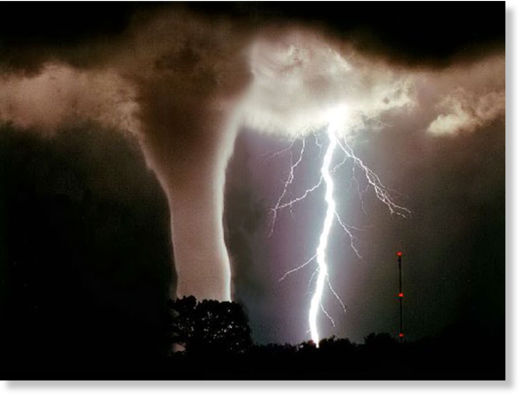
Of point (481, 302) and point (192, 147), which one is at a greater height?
point (192, 147)

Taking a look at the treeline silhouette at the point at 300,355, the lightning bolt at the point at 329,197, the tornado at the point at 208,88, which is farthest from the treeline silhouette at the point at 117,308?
the lightning bolt at the point at 329,197

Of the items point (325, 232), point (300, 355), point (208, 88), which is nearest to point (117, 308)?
point (300, 355)

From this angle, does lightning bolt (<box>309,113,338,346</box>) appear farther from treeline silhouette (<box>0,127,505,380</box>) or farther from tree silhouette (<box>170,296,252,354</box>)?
tree silhouette (<box>170,296,252,354</box>)

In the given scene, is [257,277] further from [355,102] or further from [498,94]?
[498,94]

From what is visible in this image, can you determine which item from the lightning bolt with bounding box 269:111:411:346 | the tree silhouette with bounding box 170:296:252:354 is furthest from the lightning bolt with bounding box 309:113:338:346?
the tree silhouette with bounding box 170:296:252:354

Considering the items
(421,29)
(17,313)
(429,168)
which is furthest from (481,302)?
(17,313)

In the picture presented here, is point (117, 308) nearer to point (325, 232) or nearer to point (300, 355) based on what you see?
point (300, 355)

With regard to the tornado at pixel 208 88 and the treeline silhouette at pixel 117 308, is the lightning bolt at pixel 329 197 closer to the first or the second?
the tornado at pixel 208 88
